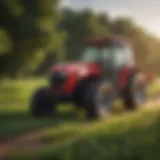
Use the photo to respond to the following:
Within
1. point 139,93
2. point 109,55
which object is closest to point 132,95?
point 139,93

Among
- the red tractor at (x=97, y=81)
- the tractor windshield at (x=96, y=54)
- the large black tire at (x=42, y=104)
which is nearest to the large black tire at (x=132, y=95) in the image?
the red tractor at (x=97, y=81)

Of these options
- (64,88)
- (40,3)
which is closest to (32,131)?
(64,88)

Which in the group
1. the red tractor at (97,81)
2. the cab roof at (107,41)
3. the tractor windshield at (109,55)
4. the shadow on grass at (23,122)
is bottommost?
the shadow on grass at (23,122)

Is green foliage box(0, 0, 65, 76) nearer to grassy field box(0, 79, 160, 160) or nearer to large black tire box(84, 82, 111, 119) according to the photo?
grassy field box(0, 79, 160, 160)

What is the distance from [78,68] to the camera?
5.23 feet

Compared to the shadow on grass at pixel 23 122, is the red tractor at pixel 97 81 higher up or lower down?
higher up

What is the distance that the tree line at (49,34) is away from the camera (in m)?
1.56

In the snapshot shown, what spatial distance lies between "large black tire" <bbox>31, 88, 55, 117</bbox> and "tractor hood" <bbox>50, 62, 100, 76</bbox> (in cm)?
8

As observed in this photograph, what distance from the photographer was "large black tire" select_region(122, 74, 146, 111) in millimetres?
1568

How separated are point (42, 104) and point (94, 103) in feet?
0.56

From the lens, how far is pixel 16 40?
5.16ft

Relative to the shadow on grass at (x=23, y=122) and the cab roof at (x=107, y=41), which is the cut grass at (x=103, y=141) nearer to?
the shadow on grass at (x=23, y=122)

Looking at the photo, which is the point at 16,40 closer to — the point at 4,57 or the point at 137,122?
the point at 4,57

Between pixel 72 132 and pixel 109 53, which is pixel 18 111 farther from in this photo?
pixel 109 53
